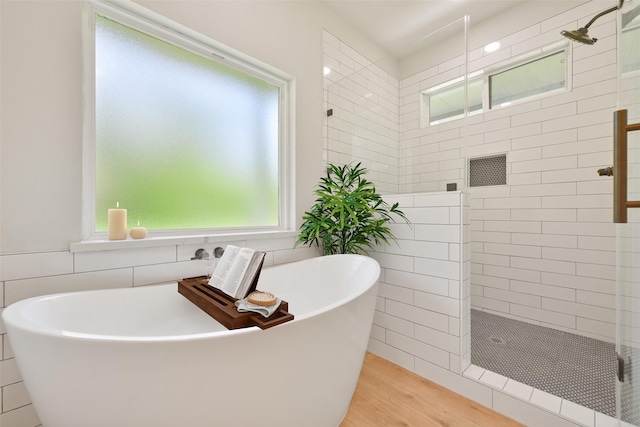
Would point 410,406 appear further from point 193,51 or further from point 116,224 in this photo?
point 193,51

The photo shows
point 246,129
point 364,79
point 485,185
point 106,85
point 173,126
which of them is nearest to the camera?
point 106,85

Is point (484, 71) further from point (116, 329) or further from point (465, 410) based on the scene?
point (116, 329)

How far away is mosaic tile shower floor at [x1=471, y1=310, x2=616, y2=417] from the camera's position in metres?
1.47

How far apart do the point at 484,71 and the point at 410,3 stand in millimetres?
1046

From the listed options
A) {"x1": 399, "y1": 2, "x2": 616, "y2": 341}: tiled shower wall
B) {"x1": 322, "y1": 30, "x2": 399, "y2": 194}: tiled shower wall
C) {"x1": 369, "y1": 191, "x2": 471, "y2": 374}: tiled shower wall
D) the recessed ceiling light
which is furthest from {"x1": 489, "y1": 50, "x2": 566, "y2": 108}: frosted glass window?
{"x1": 369, "y1": 191, "x2": 471, "y2": 374}: tiled shower wall

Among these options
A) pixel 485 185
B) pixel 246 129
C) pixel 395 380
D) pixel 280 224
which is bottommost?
pixel 395 380

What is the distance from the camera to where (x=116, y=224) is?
1344mm

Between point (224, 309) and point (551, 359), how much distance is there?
2.29m

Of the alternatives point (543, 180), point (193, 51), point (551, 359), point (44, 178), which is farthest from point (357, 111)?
point (551, 359)

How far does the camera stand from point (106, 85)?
56.7 inches

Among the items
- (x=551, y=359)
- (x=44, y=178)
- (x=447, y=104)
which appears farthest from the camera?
(x=447, y=104)

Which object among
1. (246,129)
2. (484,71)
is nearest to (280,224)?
(246,129)

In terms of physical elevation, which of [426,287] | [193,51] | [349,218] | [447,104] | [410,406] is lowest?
[410,406]

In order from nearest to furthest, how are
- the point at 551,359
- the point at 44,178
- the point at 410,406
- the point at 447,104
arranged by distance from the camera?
1. the point at 44,178
2. the point at 410,406
3. the point at 551,359
4. the point at 447,104
